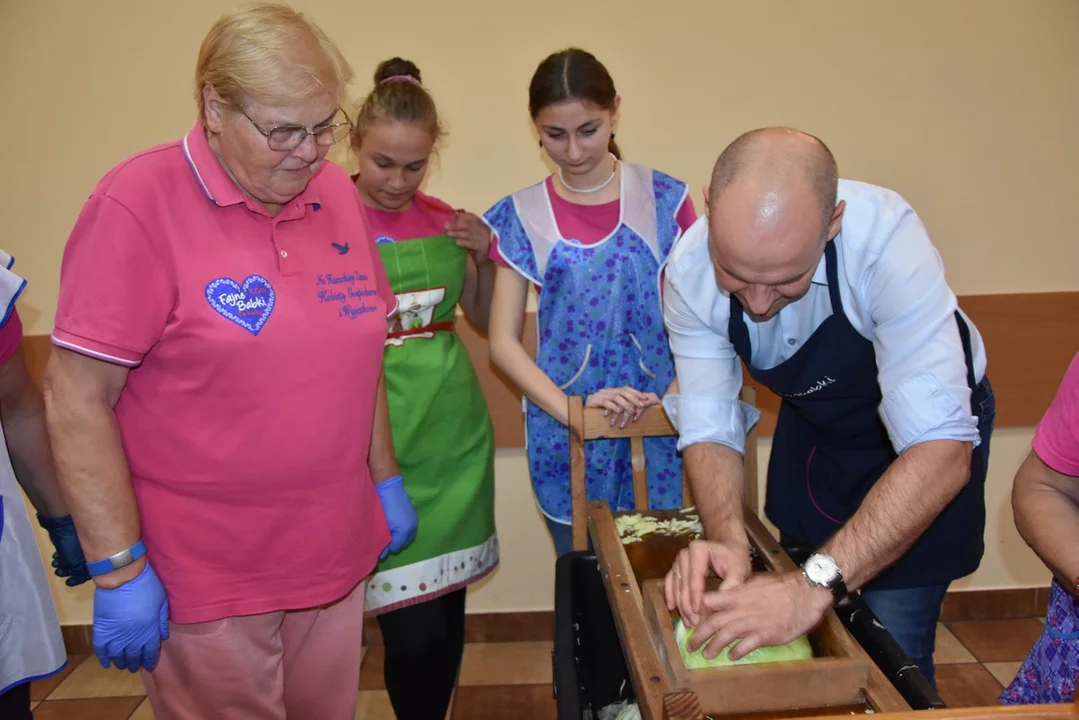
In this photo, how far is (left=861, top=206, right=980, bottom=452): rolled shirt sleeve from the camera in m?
1.19

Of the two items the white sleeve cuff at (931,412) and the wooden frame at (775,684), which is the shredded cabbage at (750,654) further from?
the white sleeve cuff at (931,412)

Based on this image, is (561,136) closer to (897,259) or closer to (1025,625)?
(897,259)

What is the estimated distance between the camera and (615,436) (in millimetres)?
1648

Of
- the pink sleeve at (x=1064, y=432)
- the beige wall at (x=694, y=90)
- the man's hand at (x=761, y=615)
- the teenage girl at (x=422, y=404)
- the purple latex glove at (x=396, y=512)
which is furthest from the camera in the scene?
the beige wall at (x=694, y=90)

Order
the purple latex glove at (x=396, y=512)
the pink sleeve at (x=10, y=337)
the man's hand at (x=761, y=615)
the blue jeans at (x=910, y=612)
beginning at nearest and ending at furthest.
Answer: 1. the man's hand at (x=761, y=615)
2. the pink sleeve at (x=10, y=337)
3. the blue jeans at (x=910, y=612)
4. the purple latex glove at (x=396, y=512)

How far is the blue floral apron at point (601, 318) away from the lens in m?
1.80

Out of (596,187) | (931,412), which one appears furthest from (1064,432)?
(596,187)

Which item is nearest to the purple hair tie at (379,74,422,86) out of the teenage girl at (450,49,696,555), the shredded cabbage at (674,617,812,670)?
the teenage girl at (450,49,696,555)

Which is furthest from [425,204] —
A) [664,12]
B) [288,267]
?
[664,12]

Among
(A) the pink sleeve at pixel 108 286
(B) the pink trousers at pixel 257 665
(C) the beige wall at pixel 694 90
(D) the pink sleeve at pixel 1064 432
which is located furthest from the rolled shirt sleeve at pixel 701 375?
(C) the beige wall at pixel 694 90

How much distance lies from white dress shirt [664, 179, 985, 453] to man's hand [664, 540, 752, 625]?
291 millimetres

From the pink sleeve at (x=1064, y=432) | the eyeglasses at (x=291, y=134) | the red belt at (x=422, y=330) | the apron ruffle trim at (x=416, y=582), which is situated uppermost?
the eyeglasses at (x=291, y=134)

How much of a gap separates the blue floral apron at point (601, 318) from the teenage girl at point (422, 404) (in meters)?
0.14

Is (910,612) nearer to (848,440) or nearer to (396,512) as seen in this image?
(848,440)
